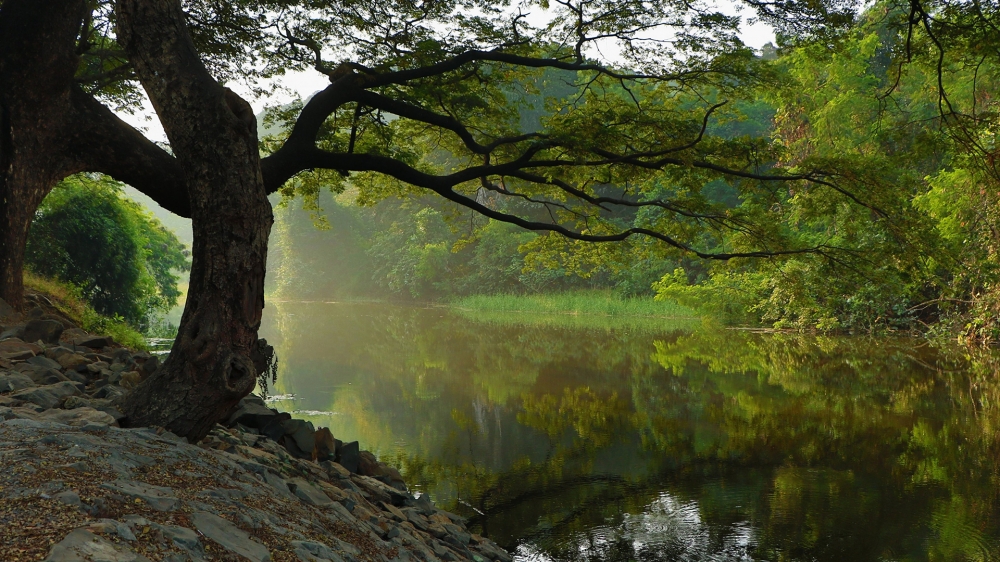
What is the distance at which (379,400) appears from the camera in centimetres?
1165

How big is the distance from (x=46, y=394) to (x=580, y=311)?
88.8ft

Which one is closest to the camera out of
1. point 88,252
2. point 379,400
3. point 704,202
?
point 704,202

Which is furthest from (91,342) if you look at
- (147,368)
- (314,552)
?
(314,552)

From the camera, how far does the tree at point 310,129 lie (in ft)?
14.8

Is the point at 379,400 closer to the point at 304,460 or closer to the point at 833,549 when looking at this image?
the point at 304,460

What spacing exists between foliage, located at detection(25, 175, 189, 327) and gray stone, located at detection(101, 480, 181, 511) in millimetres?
10675

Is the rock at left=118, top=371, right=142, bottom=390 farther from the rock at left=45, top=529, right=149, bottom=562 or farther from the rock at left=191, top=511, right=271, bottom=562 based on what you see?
the rock at left=45, top=529, right=149, bottom=562

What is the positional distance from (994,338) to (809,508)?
1287 cm

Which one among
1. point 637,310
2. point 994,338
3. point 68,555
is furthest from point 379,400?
point 637,310

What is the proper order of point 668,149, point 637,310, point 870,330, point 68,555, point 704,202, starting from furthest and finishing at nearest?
point 637,310 → point 870,330 → point 704,202 → point 668,149 → point 68,555

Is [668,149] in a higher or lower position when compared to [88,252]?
higher

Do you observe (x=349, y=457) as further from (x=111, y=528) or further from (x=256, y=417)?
(x=111, y=528)

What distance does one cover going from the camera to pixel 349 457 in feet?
20.9

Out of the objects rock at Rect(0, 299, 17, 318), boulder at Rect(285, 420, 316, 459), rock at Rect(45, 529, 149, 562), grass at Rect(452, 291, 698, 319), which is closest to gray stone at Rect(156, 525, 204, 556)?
rock at Rect(45, 529, 149, 562)
